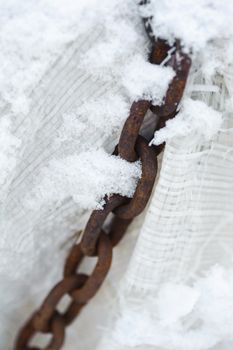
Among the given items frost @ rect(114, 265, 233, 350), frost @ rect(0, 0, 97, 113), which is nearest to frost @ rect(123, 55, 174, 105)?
frost @ rect(0, 0, 97, 113)

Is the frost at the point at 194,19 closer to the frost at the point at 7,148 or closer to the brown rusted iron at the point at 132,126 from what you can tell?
the brown rusted iron at the point at 132,126

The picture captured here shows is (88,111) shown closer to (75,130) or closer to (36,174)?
(75,130)

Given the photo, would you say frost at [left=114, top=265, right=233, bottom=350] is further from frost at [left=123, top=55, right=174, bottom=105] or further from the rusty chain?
frost at [left=123, top=55, right=174, bottom=105]

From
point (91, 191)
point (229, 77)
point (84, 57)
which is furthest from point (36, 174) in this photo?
point (229, 77)

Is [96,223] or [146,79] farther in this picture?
[96,223]

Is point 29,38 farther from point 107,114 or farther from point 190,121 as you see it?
point 190,121

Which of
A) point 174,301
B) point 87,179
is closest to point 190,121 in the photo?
point 87,179

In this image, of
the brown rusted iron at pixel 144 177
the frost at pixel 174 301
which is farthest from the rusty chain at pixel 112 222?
the frost at pixel 174 301

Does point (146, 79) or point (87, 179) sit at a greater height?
point (146, 79)
